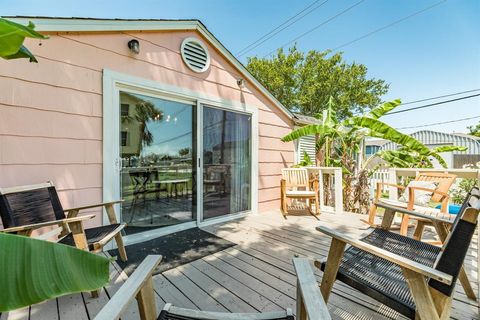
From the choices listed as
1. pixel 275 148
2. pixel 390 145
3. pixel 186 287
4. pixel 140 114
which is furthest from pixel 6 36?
pixel 390 145

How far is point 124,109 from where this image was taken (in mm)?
3004

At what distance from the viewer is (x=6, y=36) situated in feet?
2.22

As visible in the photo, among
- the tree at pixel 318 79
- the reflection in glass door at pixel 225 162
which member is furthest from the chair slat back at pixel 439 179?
the tree at pixel 318 79

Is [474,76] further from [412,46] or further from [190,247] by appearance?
[190,247]

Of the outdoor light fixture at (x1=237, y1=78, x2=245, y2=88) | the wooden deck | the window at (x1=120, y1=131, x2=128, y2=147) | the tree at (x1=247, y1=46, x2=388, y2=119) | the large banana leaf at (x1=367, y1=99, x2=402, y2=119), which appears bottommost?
the wooden deck

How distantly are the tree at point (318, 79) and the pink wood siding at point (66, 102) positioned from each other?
40.1ft

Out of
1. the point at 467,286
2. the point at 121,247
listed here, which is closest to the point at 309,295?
the point at 467,286

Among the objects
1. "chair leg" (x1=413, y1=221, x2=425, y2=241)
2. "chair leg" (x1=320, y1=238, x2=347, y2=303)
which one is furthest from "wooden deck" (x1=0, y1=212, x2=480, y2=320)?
"chair leg" (x1=413, y1=221, x2=425, y2=241)

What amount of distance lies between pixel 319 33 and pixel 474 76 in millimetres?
7253

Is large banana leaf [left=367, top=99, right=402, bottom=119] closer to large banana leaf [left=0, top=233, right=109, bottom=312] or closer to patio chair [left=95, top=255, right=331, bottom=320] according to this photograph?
patio chair [left=95, top=255, right=331, bottom=320]

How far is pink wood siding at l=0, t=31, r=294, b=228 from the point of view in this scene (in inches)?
88.8

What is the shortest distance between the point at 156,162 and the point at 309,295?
2805 mm

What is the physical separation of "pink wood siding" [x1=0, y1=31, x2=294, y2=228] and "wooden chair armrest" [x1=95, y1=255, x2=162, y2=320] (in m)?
1.97

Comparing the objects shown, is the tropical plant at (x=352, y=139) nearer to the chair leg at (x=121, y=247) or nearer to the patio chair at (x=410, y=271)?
the patio chair at (x=410, y=271)
